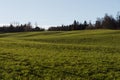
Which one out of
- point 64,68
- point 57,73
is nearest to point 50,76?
point 57,73

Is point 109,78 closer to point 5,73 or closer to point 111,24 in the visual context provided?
point 5,73

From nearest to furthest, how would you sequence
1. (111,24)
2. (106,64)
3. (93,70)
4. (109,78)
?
(109,78) → (93,70) → (106,64) → (111,24)

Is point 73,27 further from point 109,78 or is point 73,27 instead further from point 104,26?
point 109,78

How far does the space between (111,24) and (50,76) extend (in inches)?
4280

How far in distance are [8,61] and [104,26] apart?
105 meters

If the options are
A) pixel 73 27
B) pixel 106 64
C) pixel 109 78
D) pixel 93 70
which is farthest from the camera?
pixel 73 27

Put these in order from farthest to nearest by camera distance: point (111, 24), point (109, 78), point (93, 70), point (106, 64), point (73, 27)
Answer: point (73, 27), point (111, 24), point (106, 64), point (93, 70), point (109, 78)

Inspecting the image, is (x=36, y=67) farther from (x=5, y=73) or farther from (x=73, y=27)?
(x=73, y=27)

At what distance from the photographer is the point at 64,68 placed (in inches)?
712

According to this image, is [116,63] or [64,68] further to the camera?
[116,63]

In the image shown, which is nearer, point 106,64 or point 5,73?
point 5,73

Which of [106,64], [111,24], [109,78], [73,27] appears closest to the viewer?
[109,78]

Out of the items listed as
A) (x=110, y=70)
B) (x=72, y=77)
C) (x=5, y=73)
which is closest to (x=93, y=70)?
(x=110, y=70)

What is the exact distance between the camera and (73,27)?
143 m
